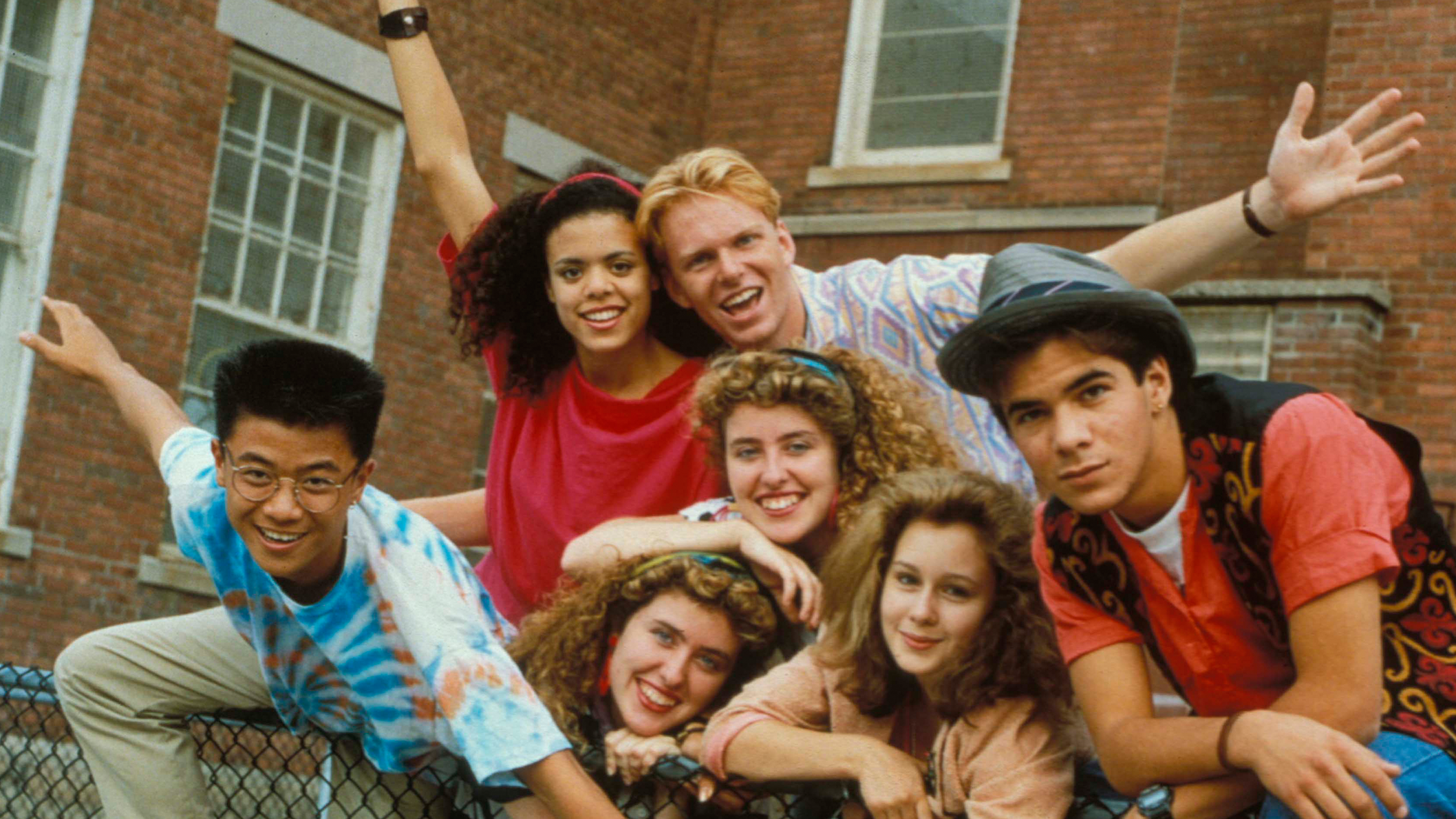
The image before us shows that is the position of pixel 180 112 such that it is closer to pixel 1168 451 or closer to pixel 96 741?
pixel 96 741

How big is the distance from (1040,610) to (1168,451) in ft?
1.45

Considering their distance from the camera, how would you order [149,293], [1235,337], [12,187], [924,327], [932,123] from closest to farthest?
1. [924,327]
2. [12,187]
3. [149,293]
4. [1235,337]
5. [932,123]

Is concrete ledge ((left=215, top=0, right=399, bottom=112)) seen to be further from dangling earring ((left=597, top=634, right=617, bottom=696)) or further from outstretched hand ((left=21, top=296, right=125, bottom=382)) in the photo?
dangling earring ((left=597, top=634, right=617, bottom=696))

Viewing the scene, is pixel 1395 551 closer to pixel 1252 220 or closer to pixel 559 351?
pixel 1252 220

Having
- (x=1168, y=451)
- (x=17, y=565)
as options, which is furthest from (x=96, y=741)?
(x=17, y=565)

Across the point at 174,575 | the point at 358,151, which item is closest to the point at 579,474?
the point at 174,575

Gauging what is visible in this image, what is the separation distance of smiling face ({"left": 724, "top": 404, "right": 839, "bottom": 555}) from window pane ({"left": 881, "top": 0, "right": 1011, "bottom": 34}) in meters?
8.87

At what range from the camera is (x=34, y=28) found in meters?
8.84

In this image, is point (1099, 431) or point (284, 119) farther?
point (284, 119)

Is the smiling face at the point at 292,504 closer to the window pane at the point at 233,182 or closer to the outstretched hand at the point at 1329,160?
the outstretched hand at the point at 1329,160

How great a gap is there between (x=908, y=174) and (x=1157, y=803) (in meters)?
9.31

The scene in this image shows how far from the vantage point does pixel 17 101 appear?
8.76 m

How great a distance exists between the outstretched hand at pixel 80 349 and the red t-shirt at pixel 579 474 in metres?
0.93

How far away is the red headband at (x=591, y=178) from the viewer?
3812 millimetres
